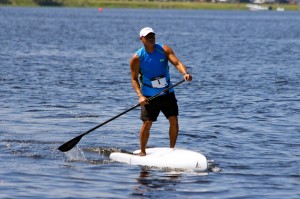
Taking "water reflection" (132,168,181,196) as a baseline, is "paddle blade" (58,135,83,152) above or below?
above

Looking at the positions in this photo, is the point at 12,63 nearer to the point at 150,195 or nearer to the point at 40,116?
the point at 40,116

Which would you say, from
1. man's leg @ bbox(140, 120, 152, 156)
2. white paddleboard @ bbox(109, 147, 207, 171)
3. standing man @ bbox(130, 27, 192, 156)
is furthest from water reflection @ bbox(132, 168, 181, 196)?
standing man @ bbox(130, 27, 192, 156)

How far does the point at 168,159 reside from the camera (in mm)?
15023

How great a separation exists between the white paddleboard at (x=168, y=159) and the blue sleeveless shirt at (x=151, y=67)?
1.07m

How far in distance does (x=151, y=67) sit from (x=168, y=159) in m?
1.59

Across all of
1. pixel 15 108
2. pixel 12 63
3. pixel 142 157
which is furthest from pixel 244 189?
pixel 12 63

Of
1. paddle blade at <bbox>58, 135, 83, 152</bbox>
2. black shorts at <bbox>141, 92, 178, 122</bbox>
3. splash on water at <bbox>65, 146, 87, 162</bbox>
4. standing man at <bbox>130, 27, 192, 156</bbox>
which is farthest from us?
splash on water at <bbox>65, 146, 87, 162</bbox>

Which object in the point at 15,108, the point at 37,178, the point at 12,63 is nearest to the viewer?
the point at 37,178

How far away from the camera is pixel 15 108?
22.6m

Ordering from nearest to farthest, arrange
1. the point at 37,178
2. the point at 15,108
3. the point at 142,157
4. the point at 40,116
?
the point at 37,178 → the point at 142,157 → the point at 40,116 → the point at 15,108

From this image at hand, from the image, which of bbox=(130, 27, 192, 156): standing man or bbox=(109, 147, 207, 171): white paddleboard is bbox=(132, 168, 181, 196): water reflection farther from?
bbox=(130, 27, 192, 156): standing man

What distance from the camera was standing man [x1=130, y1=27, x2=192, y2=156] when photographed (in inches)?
587

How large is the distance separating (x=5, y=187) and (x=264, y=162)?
190 inches

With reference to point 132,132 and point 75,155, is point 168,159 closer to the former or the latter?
point 75,155
